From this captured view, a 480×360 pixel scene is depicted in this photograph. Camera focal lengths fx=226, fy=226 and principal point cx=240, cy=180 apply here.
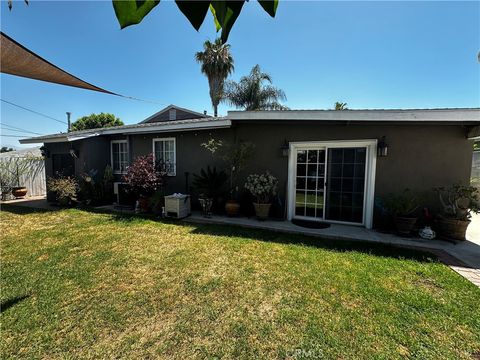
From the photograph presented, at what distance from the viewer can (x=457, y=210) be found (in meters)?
5.14

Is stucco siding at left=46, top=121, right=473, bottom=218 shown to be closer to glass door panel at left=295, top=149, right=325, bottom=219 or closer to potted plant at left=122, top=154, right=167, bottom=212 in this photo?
glass door panel at left=295, top=149, right=325, bottom=219

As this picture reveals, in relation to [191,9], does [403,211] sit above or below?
below

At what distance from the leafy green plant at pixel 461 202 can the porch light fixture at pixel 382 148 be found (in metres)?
1.40

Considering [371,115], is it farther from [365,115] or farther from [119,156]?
[119,156]

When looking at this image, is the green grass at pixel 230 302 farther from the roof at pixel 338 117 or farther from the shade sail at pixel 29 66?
the roof at pixel 338 117

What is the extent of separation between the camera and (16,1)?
1034 mm

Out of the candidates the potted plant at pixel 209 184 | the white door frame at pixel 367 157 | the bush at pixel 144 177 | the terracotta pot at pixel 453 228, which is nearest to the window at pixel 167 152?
the bush at pixel 144 177

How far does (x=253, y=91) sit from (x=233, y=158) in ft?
43.5

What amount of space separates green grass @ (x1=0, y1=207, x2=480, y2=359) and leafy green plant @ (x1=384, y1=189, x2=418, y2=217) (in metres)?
1.21

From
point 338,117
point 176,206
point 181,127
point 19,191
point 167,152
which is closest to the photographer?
point 338,117

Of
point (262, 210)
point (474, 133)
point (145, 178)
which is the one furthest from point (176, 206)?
point (474, 133)

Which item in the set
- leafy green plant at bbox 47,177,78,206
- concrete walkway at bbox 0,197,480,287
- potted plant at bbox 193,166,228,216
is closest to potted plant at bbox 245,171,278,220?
concrete walkway at bbox 0,197,480,287

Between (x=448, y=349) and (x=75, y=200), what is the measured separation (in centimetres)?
1069

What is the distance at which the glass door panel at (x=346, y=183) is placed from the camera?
244 inches
